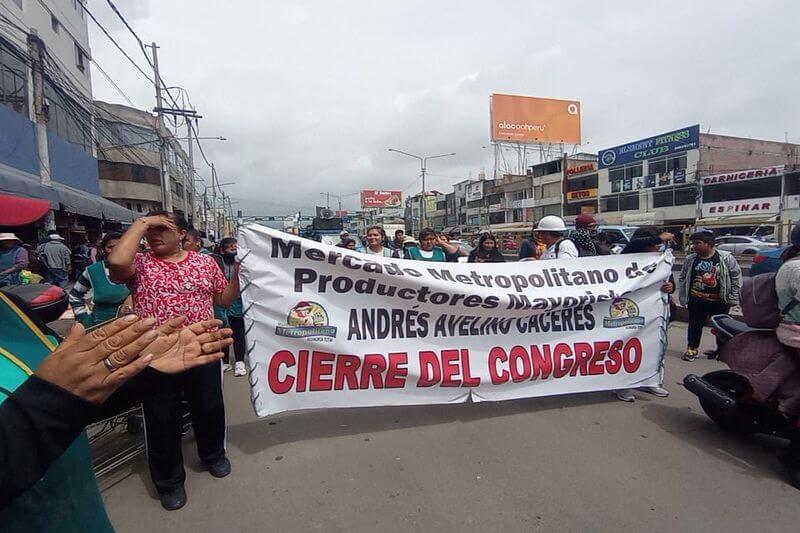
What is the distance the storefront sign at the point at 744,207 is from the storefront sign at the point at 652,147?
15.1 feet

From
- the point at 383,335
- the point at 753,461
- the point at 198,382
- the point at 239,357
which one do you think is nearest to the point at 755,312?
the point at 753,461

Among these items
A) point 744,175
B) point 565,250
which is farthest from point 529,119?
point 565,250

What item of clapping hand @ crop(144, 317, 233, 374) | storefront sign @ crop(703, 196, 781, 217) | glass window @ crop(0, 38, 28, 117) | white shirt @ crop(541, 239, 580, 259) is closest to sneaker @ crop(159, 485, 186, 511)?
clapping hand @ crop(144, 317, 233, 374)

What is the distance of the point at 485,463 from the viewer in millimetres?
2936

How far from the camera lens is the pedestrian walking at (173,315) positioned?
101 inches

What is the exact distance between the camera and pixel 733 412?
3.08m

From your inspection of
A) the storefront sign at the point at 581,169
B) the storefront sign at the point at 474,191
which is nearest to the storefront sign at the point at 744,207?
the storefront sign at the point at 581,169

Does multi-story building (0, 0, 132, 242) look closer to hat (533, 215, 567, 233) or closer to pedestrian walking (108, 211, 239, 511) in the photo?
pedestrian walking (108, 211, 239, 511)

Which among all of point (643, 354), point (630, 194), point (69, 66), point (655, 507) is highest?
point (69, 66)

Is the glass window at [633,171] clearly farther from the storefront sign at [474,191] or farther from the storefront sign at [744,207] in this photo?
the storefront sign at [474,191]

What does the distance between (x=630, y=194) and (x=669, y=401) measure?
1476 inches

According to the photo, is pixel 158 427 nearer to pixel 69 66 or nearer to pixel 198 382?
pixel 198 382

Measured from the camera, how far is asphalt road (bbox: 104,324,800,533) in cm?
239

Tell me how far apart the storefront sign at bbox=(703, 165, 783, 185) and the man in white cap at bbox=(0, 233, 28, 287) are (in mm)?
35792
